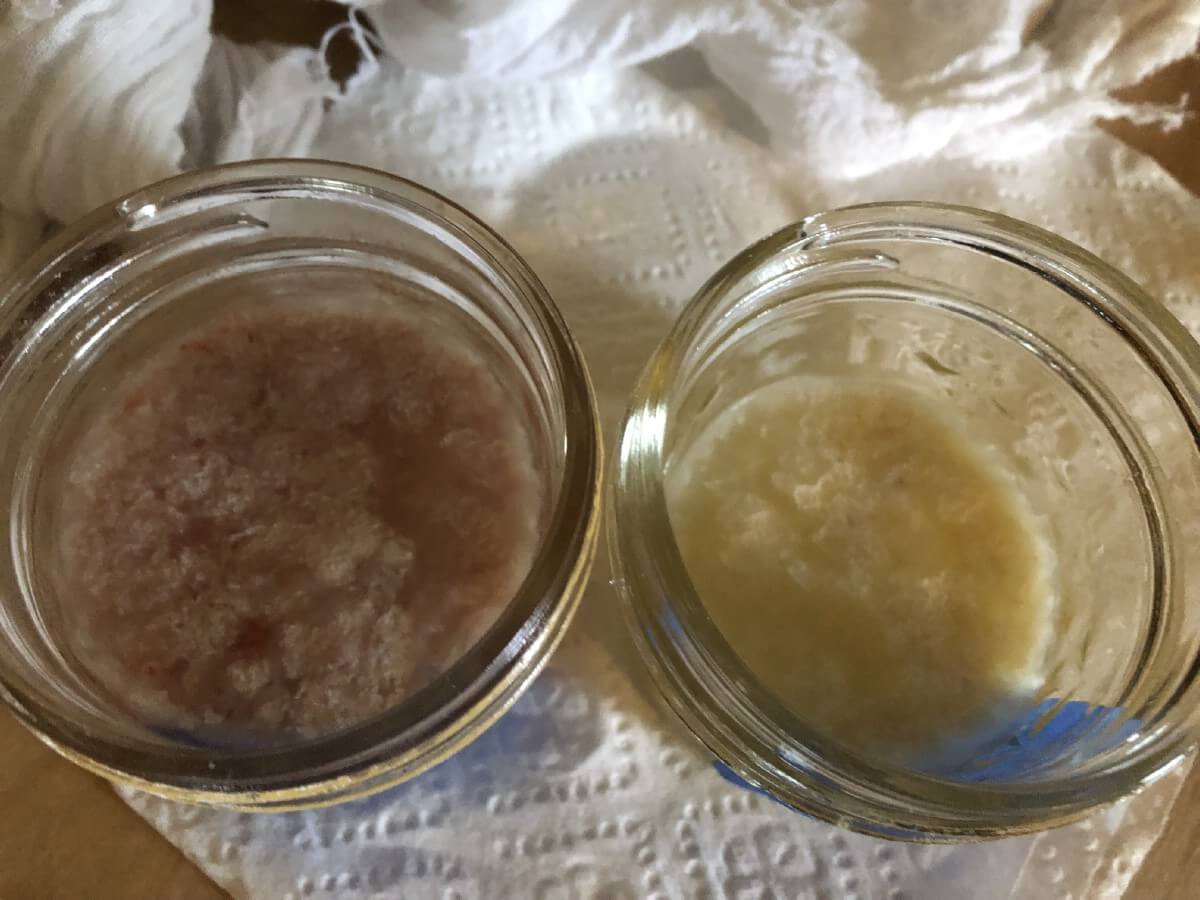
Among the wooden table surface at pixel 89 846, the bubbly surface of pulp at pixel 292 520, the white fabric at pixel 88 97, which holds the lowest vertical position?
the wooden table surface at pixel 89 846

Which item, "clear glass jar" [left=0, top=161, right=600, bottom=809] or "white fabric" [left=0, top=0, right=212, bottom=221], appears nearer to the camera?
"clear glass jar" [left=0, top=161, right=600, bottom=809]

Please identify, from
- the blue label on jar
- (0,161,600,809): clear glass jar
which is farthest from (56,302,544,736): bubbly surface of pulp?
the blue label on jar

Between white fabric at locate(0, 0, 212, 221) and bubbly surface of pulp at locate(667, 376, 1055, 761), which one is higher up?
white fabric at locate(0, 0, 212, 221)

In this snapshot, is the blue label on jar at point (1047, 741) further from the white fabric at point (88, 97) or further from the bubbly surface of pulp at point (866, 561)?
the white fabric at point (88, 97)

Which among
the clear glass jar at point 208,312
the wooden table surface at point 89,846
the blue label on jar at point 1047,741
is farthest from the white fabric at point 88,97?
the blue label on jar at point 1047,741

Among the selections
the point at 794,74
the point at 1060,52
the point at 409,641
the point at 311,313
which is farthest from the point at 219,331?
the point at 1060,52

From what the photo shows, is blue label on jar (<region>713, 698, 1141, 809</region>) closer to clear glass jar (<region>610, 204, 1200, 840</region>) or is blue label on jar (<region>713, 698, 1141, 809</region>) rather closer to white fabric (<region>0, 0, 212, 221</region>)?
clear glass jar (<region>610, 204, 1200, 840</region>)
